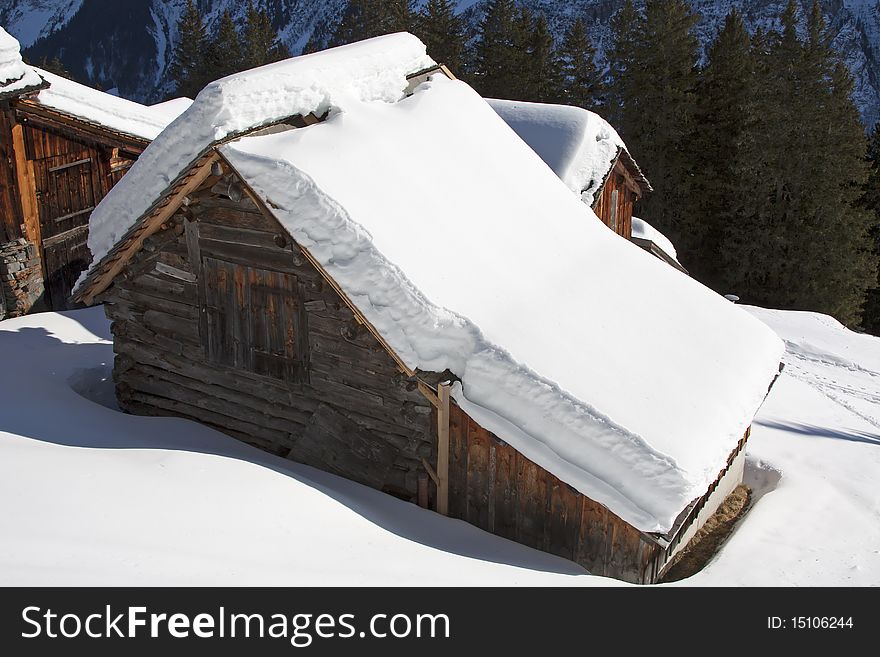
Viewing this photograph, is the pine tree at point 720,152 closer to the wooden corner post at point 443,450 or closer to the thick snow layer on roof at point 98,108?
the thick snow layer on roof at point 98,108

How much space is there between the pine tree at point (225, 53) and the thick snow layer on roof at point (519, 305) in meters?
35.8

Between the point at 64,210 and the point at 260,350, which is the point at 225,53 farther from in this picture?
the point at 260,350

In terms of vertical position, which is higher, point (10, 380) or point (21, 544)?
point (21, 544)

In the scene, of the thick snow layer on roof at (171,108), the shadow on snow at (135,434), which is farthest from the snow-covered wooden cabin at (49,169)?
the shadow on snow at (135,434)

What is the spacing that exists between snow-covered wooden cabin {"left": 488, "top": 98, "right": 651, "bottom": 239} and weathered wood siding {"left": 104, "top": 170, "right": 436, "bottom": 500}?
329 inches

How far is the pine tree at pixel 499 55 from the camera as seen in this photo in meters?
37.0

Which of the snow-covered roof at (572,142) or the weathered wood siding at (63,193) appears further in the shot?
the snow-covered roof at (572,142)

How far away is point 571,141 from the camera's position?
1745 centimetres

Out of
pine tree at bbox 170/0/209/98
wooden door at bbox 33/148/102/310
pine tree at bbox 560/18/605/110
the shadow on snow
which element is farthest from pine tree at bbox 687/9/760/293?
pine tree at bbox 170/0/209/98

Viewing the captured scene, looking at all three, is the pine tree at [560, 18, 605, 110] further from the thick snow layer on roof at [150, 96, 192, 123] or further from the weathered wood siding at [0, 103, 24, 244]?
the weathered wood siding at [0, 103, 24, 244]
